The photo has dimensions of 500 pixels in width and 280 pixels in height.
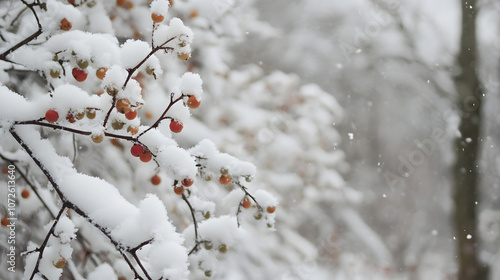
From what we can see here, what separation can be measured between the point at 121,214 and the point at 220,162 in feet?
1.10

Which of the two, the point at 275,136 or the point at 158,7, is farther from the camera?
the point at 275,136

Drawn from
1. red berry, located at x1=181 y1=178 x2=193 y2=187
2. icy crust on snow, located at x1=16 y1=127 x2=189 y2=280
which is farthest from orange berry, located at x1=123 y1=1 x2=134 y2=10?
red berry, located at x1=181 y1=178 x2=193 y2=187

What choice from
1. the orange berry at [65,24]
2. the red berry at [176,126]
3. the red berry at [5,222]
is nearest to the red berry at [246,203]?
the red berry at [176,126]

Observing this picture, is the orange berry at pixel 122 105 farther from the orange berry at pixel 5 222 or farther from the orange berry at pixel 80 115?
the orange berry at pixel 5 222

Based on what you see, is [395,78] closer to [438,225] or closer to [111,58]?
[438,225]

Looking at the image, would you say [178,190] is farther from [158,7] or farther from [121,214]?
[158,7]

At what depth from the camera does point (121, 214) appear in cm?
104

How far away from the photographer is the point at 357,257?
8.91 m

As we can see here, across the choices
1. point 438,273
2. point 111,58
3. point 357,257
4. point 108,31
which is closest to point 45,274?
point 111,58

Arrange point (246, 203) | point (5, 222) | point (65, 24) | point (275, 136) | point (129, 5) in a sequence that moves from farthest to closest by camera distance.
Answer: point (275, 136), point (129, 5), point (5, 222), point (246, 203), point (65, 24)

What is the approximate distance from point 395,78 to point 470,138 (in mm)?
5468

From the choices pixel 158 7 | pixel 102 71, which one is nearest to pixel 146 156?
pixel 102 71

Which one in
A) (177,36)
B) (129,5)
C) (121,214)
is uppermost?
(129,5)

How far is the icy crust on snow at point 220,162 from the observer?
1.26m
